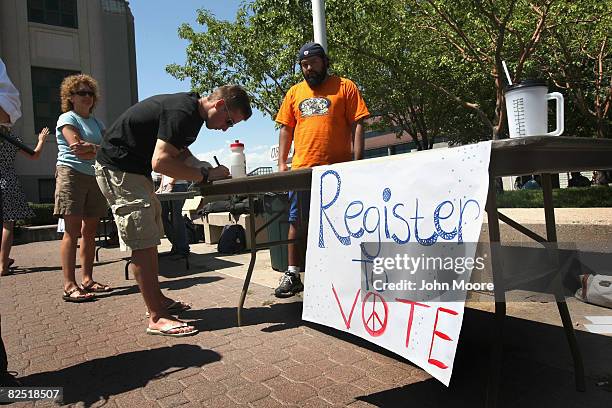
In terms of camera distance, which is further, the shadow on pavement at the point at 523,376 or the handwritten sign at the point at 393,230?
the shadow on pavement at the point at 523,376

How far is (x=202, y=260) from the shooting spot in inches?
255

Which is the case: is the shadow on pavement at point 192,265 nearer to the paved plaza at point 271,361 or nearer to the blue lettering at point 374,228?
the paved plaza at point 271,361

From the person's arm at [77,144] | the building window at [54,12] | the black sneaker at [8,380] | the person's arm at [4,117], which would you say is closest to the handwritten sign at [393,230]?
the black sneaker at [8,380]

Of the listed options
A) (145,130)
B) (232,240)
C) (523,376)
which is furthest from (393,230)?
(232,240)

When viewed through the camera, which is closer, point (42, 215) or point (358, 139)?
point (358, 139)

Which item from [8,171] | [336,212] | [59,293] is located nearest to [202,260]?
[59,293]

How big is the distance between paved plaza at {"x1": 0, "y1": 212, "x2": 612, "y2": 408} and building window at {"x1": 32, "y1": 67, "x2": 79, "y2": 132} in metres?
18.0

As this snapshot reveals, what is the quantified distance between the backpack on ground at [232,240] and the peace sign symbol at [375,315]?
5069mm

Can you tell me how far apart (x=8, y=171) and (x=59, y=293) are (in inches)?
90.3

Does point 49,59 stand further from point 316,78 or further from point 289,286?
point 289,286

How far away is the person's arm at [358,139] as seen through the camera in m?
3.60

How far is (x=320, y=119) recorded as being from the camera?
11.6 ft

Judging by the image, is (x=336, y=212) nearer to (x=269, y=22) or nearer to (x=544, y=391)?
(x=544, y=391)

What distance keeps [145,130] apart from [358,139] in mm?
1576
